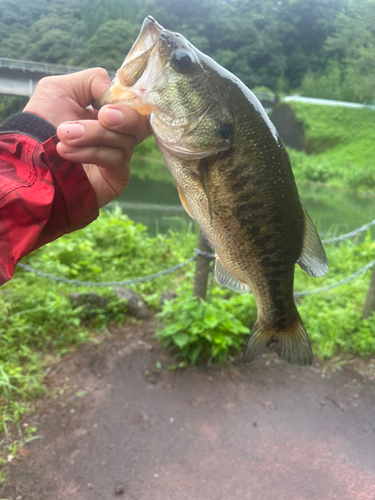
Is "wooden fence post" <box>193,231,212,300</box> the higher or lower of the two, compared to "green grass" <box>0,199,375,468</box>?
higher

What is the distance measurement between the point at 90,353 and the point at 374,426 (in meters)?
2.90

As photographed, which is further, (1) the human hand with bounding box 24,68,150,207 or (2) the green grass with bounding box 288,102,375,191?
(2) the green grass with bounding box 288,102,375,191

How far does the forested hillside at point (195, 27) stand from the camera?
139 inches

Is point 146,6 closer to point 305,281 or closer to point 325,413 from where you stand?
point 305,281

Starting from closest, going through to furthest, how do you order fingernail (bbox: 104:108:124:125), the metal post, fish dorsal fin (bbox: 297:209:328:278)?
fingernail (bbox: 104:108:124:125) < fish dorsal fin (bbox: 297:209:328:278) < the metal post

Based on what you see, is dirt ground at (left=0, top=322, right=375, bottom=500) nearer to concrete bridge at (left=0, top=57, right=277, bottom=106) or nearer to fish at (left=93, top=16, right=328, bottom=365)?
fish at (left=93, top=16, right=328, bottom=365)

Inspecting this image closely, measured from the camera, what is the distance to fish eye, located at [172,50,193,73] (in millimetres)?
1095

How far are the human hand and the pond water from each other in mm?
7060

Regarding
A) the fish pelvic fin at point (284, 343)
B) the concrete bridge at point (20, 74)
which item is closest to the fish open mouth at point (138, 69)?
the fish pelvic fin at point (284, 343)

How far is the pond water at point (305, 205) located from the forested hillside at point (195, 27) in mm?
4736

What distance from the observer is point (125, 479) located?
99.0 inches

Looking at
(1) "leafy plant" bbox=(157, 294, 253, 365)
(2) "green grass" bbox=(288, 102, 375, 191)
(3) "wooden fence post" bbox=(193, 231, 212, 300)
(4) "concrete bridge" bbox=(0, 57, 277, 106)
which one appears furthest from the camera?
(2) "green grass" bbox=(288, 102, 375, 191)

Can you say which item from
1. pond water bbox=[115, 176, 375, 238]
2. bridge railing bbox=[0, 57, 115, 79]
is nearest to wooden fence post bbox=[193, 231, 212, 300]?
bridge railing bbox=[0, 57, 115, 79]

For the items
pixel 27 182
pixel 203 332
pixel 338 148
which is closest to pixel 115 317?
pixel 203 332
